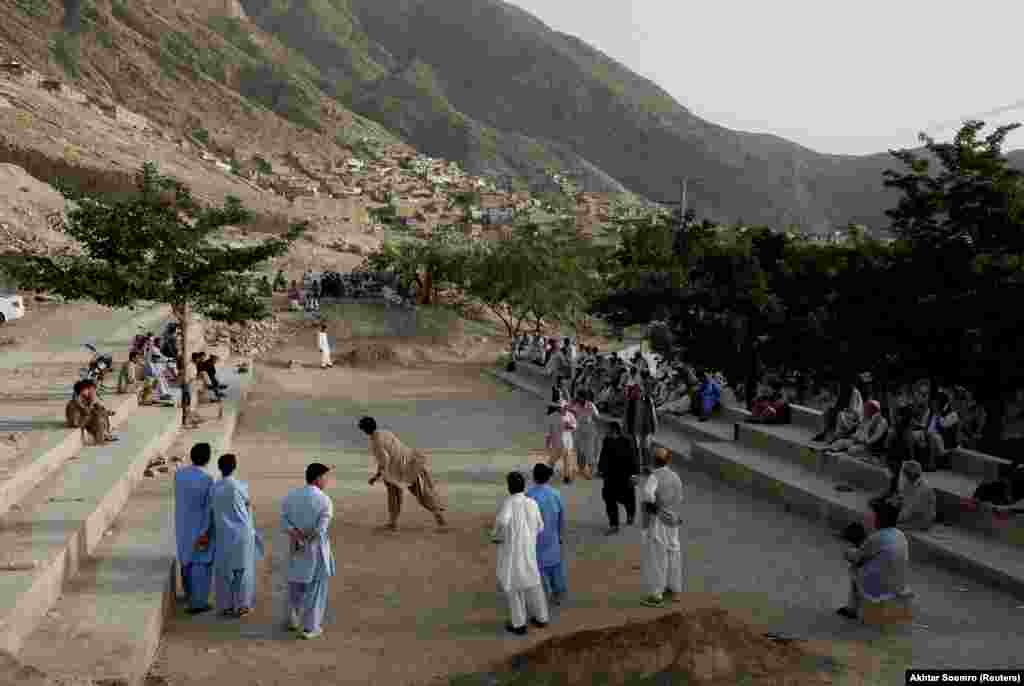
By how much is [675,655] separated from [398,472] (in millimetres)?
4836

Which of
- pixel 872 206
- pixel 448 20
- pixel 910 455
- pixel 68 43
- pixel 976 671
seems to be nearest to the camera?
pixel 976 671

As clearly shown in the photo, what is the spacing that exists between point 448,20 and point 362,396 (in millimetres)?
169107

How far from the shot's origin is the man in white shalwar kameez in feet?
24.7

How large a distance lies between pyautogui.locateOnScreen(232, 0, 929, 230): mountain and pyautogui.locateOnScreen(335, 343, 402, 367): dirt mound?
9277cm

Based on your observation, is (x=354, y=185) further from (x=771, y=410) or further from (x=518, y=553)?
(x=518, y=553)

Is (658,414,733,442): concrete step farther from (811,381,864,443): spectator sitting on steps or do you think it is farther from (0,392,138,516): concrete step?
(0,392,138,516): concrete step

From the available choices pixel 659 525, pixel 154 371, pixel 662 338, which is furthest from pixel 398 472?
pixel 662 338

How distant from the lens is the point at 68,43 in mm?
92938

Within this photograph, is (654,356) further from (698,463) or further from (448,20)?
(448,20)

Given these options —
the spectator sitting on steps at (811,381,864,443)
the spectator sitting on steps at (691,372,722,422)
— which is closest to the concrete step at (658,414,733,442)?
the spectator sitting on steps at (691,372,722,422)

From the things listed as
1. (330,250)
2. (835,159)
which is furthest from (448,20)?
(330,250)

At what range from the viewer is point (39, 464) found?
34.2 ft

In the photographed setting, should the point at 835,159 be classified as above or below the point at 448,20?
below

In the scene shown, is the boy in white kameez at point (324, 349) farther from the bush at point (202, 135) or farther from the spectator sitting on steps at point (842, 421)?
the bush at point (202, 135)
